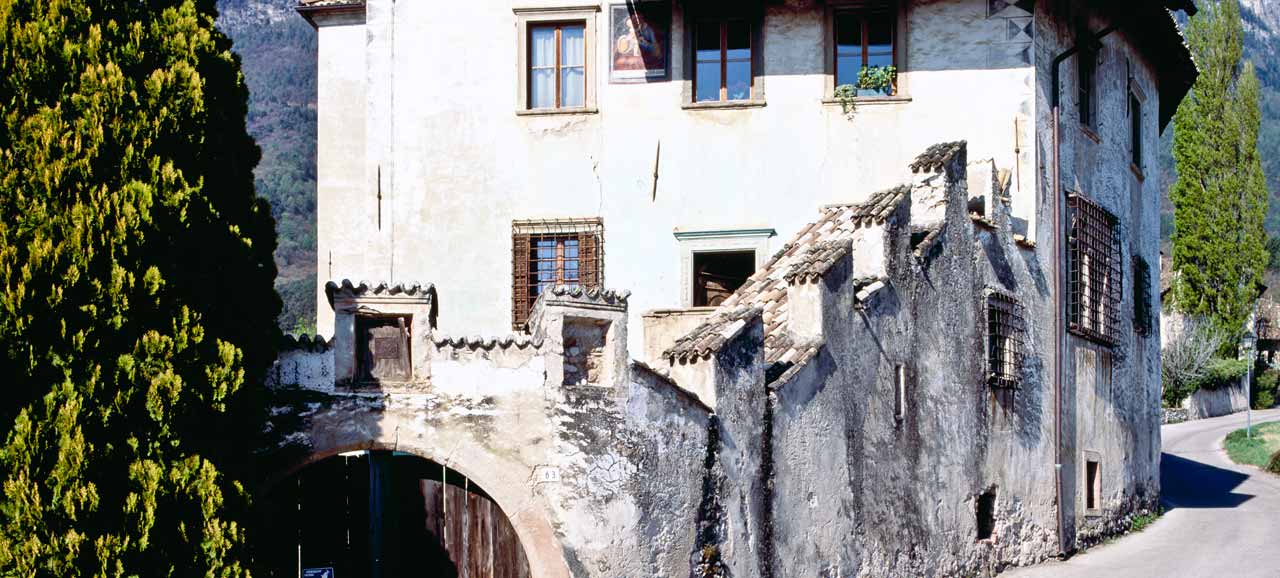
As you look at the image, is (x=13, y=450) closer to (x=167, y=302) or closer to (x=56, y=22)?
(x=167, y=302)

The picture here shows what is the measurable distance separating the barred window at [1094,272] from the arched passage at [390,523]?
11808 mm

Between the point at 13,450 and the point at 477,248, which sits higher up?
the point at 477,248

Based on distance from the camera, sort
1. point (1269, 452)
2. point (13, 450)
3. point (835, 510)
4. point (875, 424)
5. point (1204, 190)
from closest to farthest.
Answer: point (13, 450) < point (835, 510) < point (875, 424) < point (1269, 452) < point (1204, 190)

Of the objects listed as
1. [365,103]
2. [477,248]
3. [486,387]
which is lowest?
[486,387]

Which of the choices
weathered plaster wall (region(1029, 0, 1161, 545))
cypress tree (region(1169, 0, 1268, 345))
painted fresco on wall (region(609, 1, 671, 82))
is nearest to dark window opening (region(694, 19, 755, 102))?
painted fresco on wall (region(609, 1, 671, 82))

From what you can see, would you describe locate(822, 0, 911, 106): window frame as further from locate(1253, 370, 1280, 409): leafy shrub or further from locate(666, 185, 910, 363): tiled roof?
locate(1253, 370, 1280, 409): leafy shrub

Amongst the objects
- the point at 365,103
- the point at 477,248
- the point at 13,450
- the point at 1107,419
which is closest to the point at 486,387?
the point at 13,450

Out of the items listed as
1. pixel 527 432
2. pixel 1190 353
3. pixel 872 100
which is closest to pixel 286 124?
pixel 1190 353

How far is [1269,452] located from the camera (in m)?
39.9

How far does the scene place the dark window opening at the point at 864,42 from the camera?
2127 centimetres

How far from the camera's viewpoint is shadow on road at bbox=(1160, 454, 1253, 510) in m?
29.4

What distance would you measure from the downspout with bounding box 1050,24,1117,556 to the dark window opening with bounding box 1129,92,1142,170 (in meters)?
4.20

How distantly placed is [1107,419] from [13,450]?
1779cm

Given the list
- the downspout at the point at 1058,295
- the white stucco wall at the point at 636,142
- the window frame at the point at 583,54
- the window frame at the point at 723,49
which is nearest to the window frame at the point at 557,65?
the window frame at the point at 583,54
